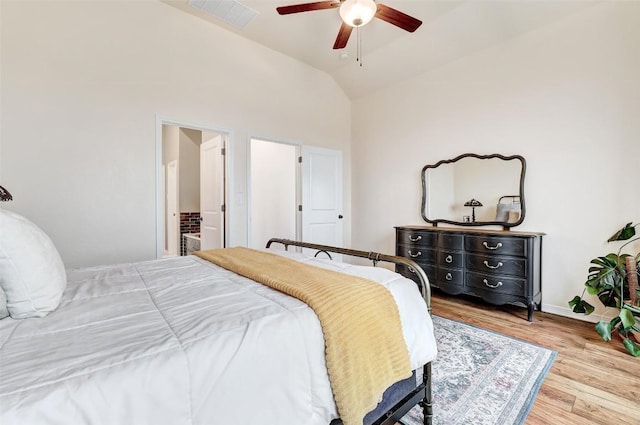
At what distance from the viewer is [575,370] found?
195 centimetres

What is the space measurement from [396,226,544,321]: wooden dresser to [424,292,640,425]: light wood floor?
0.66ft

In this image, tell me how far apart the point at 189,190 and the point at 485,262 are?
5177mm

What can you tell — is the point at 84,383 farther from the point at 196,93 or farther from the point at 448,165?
the point at 448,165

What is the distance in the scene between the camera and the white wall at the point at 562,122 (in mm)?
2596

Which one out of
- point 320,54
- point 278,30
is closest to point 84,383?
point 278,30

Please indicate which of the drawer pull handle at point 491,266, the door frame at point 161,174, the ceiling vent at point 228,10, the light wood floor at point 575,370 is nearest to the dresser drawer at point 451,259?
the drawer pull handle at point 491,266

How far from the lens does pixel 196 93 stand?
3.31m

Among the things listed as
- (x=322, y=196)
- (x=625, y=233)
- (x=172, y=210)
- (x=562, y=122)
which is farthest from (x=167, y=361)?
(x=172, y=210)

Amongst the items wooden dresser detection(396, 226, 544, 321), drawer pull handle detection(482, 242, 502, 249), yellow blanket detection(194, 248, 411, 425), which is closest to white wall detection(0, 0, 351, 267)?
yellow blanket detection(194, 248, 411, 425)

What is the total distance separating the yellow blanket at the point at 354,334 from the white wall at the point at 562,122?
2666 mm

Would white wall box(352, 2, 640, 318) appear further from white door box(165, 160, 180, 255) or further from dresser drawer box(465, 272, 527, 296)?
white door box(165, 160, 180, 255)

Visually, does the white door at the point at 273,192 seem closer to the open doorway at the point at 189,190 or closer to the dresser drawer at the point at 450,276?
the open doorway at the point at 189,190

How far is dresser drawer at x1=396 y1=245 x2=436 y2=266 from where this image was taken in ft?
11.3

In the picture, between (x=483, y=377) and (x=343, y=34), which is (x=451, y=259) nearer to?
(x=483, y=377)
